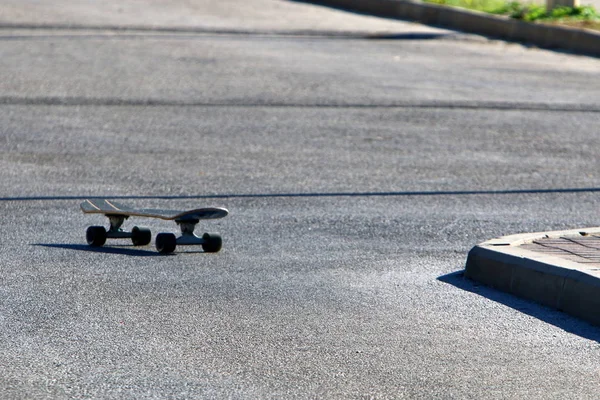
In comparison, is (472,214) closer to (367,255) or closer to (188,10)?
(367,255)

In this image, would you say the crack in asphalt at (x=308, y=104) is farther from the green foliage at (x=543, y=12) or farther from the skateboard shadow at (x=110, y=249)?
the green foliage at (x=543, y=12)

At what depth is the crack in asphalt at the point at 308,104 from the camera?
12852mm

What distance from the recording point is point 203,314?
5.52 meters

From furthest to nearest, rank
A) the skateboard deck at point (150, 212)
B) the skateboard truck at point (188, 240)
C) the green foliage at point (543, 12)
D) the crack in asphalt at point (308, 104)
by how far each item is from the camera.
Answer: the green foliage at point (543, 12)
the crack in asphalt at point (308, 104)
the skateboard truck at point (188, 240)
the skateboard deck at point (150, 212)

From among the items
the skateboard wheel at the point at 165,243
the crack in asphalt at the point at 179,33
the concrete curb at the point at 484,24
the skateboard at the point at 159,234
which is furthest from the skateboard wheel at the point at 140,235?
the concrete curb at the point at 484,24

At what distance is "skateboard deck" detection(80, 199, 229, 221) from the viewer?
6746 millimetres

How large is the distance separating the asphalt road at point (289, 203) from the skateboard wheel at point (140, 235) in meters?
0.10

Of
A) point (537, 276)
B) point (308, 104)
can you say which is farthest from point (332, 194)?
point (308, 104)

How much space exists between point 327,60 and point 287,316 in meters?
11.2

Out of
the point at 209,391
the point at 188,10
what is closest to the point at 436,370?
the point at 209,391

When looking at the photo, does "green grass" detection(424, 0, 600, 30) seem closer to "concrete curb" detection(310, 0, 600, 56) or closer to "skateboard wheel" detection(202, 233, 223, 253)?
"concrete curb" detection(310, 0, 600, 56)

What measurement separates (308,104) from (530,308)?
7.62 metres

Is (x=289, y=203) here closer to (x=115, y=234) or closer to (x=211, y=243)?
(x=211, y=243)

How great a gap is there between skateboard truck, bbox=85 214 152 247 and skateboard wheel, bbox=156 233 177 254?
8.6 inches
